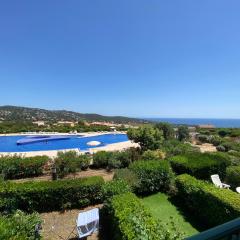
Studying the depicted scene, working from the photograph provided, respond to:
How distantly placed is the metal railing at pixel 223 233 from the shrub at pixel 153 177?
12.0 meters

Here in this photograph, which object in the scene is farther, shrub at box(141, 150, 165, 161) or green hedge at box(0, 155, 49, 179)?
shrub at box(141, 150, 165, 161)

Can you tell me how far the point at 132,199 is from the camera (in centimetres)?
897

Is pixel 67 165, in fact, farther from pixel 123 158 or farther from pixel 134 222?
pixel 134 222

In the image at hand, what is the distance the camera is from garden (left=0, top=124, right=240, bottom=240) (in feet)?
23.4

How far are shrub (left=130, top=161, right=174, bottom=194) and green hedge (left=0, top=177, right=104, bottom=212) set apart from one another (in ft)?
8.05

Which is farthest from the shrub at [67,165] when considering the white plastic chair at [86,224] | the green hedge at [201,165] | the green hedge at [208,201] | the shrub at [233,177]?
the shrub at [233,177]

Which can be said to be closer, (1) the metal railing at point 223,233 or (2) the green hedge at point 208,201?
(1) the metal railing at point 223,233

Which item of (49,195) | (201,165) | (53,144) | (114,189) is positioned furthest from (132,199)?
(53,144)

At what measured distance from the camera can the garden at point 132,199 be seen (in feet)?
23.4

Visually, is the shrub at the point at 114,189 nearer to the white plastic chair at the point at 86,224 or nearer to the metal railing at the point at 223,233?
the white plastic chair at the point at 86,224

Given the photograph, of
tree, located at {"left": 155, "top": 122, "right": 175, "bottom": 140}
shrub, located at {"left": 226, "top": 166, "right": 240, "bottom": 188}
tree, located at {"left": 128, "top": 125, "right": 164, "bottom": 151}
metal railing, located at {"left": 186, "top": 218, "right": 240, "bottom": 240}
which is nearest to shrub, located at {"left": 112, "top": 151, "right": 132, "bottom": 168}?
tree, located at {"left": 128, "top": 125, "right": 164, "bottom": 151}

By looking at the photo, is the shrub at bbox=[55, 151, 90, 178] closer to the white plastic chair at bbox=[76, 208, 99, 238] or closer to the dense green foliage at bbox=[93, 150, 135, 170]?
the dense green foliage at bbox=[93, 150, 135, 170]

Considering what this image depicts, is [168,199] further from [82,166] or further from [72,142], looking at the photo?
[72,142]

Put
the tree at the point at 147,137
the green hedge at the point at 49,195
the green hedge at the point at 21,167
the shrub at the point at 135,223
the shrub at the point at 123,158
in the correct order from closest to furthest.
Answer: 1. the shrub at the point at 135,223
2. the green hedge at the point at 49,195
3. the green hedge at the point at 21,167
4. the shrub at the point at 123,158
5. the tree at the point at 147,137
